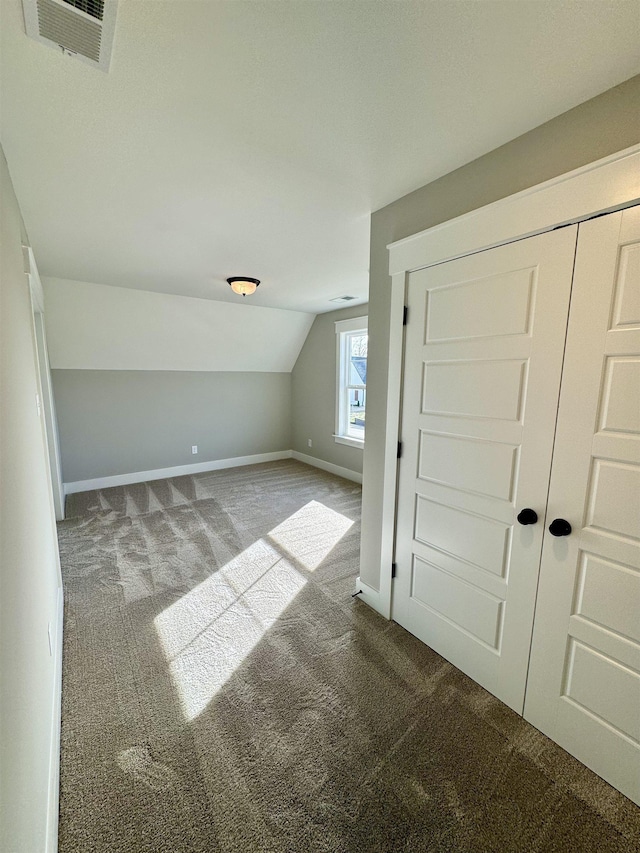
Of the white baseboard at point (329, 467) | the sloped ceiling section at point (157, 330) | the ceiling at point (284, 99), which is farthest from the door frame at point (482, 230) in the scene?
the sloped ceiling section at point (157, 330)

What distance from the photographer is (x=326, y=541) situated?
10.8ft

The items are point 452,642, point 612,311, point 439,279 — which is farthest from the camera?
point 452,642

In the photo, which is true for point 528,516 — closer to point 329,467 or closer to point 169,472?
point 329,467

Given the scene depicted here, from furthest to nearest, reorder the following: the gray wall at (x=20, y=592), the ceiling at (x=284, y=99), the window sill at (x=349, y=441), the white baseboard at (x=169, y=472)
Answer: the window sill at (x=349, y=441), the white baseboard at (x=169, y=472), the ceiling at (x=284, y=99), the gray wall at (x=20, y=592)

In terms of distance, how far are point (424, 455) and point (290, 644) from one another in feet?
4.39

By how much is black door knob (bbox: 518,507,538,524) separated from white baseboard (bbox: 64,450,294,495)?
4.71 metres

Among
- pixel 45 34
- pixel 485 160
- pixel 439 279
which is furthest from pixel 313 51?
pixel 439 279

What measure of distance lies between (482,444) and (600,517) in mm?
511

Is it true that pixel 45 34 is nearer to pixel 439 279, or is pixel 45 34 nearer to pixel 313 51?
pixel 313 51

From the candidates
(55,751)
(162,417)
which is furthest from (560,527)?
(162,417)

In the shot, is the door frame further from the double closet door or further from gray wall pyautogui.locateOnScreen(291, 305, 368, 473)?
gray wall pyautogui.locateOnScreen(291, 305, 368, 473)

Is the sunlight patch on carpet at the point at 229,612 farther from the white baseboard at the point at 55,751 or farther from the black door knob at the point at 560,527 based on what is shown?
the black door knob at the point at 560,527

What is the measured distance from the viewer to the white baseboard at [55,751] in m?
1.13

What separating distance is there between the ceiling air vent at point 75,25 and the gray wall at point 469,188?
4.55 ft
